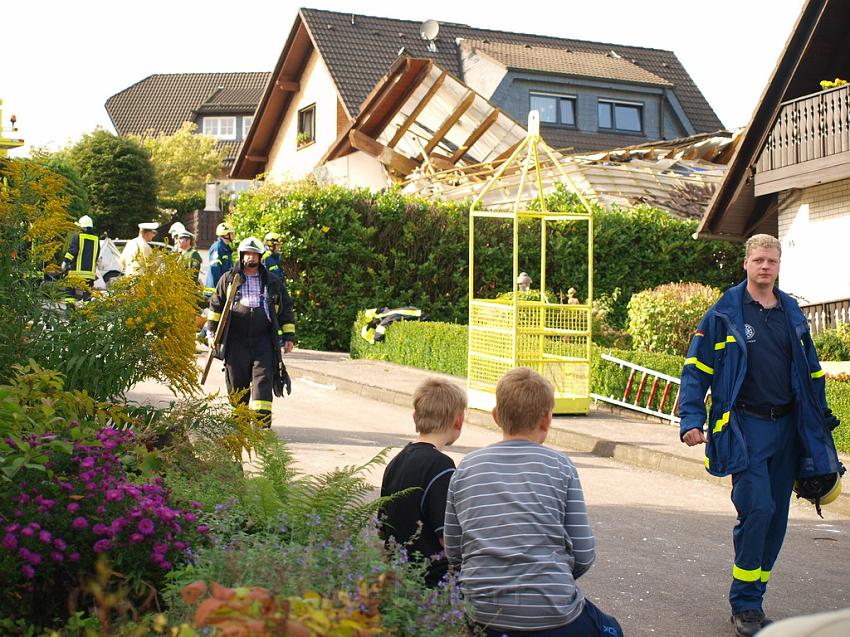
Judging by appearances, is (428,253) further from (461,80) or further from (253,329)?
(461,80)

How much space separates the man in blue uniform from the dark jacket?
18.5 ft

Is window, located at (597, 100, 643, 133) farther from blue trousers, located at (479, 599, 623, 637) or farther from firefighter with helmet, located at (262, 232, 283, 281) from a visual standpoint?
blue trousers, located at (479, 599, 623, 637)

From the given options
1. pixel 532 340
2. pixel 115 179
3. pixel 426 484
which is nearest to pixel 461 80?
pixel 115 179

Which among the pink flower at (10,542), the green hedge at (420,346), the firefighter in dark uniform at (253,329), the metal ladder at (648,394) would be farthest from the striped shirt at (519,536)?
the green hedge at (420,346)

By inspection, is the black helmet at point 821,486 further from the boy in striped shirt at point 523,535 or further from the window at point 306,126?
the window at point 306,126

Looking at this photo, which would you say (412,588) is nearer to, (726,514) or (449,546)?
(449,546)

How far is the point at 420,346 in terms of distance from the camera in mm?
20156

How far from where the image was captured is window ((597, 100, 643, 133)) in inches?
1635

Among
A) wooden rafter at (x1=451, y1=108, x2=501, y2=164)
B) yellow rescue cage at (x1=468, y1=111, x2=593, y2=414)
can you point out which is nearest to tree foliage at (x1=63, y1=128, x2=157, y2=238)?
wooden rafter at (x1=451, y1=108, x2=501, y2=164)

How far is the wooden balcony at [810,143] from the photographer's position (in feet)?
66.0

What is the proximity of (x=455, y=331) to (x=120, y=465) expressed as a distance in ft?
47.3

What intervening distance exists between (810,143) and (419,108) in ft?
46.6

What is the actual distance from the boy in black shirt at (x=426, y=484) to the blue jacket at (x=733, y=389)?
1800 millimetres

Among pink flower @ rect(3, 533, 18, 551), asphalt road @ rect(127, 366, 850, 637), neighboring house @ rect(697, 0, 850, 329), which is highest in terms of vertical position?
neighboring house @ rect(697, 0, 850, 329)
